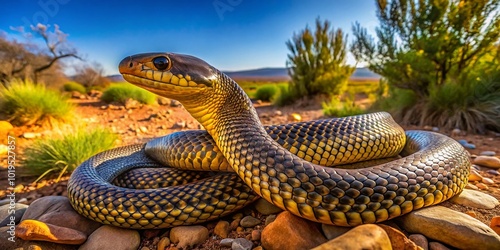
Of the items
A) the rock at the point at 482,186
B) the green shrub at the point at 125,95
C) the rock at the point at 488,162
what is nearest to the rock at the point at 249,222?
the rock at the point at 482,186

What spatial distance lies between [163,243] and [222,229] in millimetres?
512

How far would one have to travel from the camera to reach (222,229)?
2443 mm

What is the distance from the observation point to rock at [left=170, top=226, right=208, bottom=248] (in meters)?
2.33

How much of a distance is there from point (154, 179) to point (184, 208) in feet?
2.79

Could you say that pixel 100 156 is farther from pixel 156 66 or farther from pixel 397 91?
pixel 397 91

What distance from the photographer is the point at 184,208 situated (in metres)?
2.45

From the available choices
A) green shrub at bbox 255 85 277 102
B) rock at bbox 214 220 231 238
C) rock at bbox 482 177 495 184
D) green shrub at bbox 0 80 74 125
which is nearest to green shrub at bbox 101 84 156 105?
green shrub at bbox 0 80 74 125

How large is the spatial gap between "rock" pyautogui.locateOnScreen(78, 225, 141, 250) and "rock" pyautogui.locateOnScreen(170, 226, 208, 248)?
1.13ft

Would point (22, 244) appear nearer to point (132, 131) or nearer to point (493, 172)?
point (493, 172)

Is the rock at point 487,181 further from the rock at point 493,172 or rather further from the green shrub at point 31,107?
the green shrub at point 31,107

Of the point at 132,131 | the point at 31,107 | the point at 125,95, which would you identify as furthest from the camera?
the point at 125,95

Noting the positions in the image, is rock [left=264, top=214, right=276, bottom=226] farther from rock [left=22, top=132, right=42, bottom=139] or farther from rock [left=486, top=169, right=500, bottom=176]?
rock [left=22, top=132, right=42, bottom=139]

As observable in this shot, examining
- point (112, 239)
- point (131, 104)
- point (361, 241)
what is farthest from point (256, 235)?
point (131, 104)

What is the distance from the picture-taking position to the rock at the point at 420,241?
199cm
